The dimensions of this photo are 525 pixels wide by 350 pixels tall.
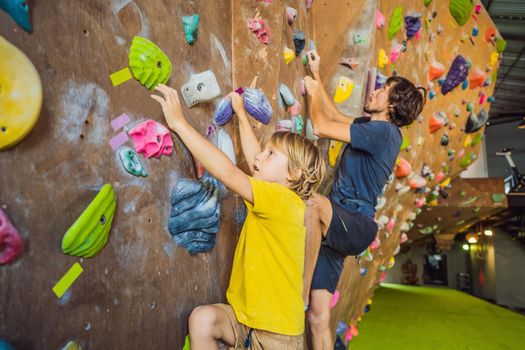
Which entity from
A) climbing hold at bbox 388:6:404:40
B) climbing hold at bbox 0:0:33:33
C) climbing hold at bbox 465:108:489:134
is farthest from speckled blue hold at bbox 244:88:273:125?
climbing hold at bbox 465:108:489:134

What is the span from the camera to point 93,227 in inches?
37.4

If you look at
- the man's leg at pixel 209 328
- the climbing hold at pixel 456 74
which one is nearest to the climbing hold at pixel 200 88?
the man's leg at pixel 209 328

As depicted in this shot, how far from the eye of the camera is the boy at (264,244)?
115cm

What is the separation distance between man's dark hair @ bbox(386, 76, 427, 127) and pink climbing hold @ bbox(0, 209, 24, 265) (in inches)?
58.3

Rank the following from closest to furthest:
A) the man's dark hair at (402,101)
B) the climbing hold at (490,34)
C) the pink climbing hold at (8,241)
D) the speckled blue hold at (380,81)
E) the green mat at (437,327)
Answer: the pink climbing hold at (8,241) < the man's dark hair at (402,101) < the speckled blue hold at (380,81) < the climbing hold at (490,34) < the green mat at (437,327)

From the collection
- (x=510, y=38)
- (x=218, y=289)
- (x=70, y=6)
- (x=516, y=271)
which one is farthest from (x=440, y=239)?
(x=70, y=6)

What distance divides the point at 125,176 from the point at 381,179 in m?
1.14

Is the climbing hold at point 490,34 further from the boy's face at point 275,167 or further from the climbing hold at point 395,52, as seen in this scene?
the boy's face at point 275,167

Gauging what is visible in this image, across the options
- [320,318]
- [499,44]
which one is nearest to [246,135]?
[320,318]

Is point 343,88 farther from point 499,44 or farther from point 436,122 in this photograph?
point 499,44

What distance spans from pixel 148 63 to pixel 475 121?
3666mm

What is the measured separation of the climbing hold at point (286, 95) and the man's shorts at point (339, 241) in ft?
1.45

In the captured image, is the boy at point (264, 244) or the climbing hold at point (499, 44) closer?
the boy at point (264, 244)

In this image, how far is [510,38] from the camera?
658 centimetres
